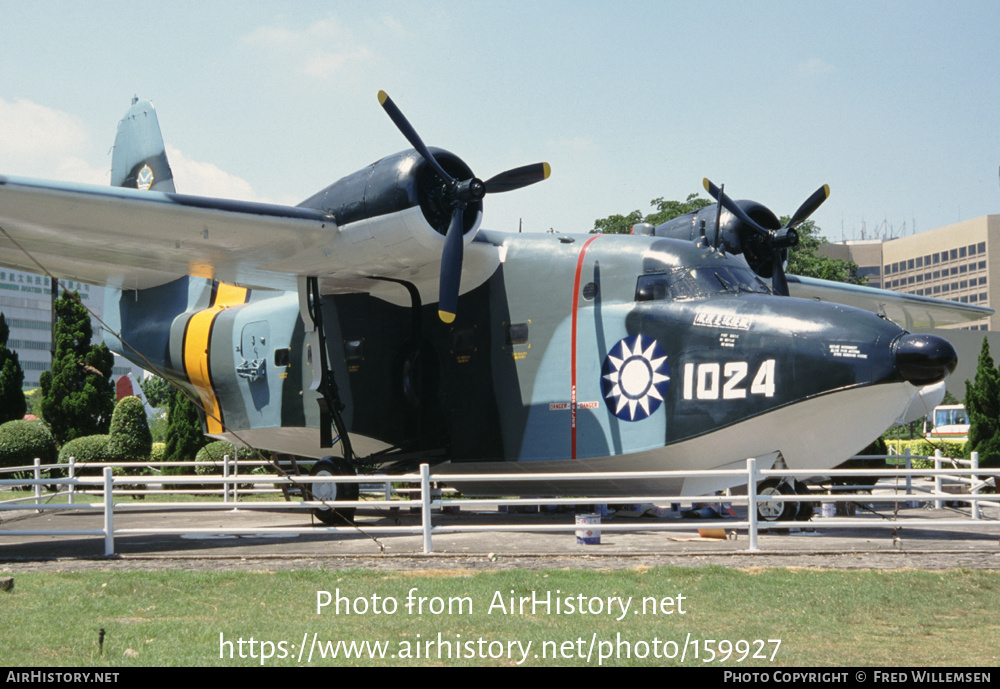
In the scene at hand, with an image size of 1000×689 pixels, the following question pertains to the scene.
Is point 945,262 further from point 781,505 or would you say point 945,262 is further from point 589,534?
point 589,534

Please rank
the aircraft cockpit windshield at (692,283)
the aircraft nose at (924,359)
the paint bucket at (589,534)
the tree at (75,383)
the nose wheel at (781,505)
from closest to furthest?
1. the aircraft nose at (924,359)
2. the paint bucket at (589,534)
3. the aircraft cockpit windshield at (692,283)
4. the nose wheel at (781,505)
5. the tree at (75,383)

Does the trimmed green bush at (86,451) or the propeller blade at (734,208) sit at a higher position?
the propeller blade at (734,208)

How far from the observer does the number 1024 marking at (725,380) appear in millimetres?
12750

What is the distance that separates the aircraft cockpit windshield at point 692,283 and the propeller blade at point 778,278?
310cm

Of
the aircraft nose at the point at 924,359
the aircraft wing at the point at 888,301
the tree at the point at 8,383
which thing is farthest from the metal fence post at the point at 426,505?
the tree at the point at 8,383

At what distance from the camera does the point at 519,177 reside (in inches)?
592

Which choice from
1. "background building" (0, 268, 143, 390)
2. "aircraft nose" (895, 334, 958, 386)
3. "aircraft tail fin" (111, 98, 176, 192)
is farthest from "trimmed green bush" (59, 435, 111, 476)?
"background building" (0, 268, 143, 390)

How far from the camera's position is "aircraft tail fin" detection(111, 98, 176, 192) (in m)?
21.4

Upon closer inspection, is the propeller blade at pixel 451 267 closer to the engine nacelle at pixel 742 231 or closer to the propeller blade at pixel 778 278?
the engine nacelle at pixel 742 231

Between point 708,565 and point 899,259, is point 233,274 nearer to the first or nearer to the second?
point 708,565

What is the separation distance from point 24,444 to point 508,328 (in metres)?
19.6

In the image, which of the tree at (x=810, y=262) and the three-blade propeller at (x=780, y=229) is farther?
the tree at (x=810, y=262)

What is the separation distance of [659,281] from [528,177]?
2.79 metres

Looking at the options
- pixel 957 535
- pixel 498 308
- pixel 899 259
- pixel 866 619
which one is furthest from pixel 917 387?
pixel 899 259
